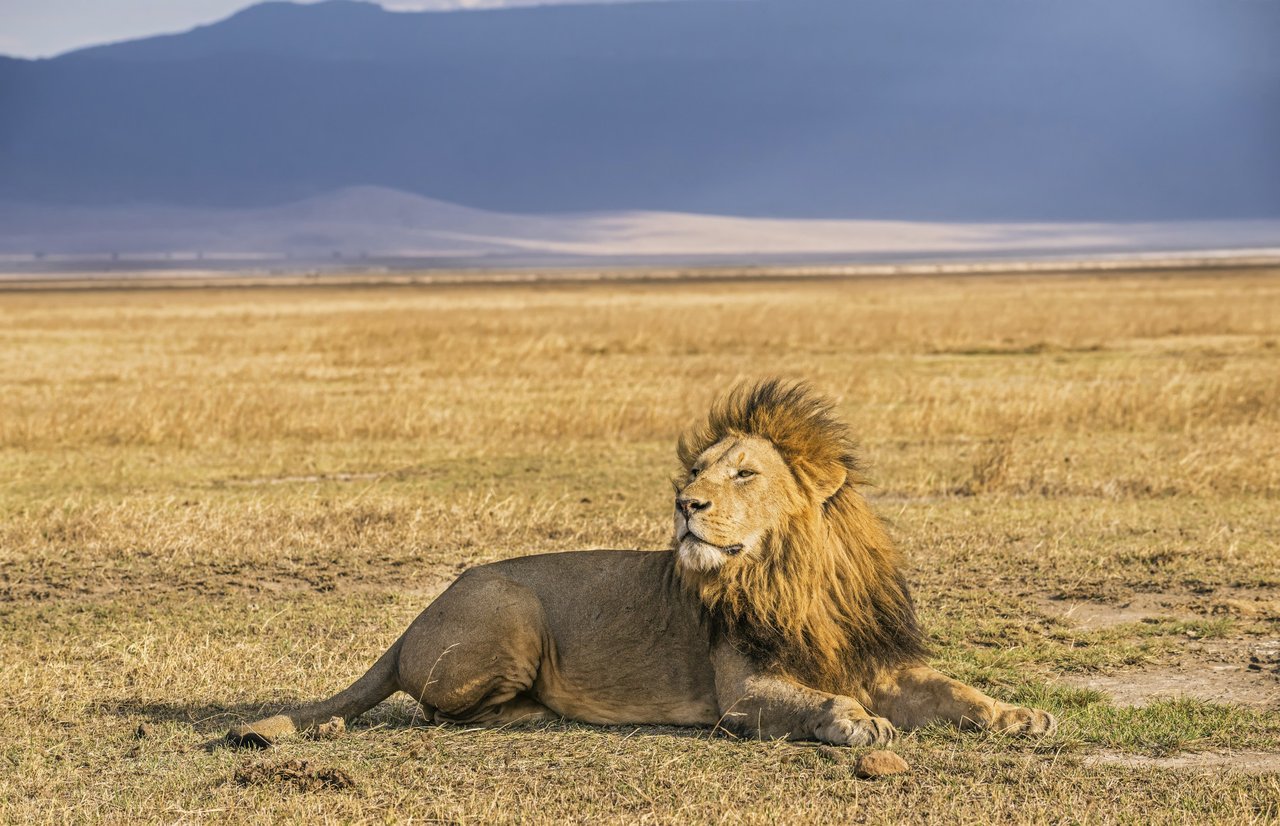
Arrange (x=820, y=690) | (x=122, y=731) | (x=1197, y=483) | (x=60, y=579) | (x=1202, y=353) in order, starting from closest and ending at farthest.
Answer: (x=820, y=690) < (x=122, y=731) < (x=60, y=579) < (x=1197, y=483) < (x=1202, y=353)

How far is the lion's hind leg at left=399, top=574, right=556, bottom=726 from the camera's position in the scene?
690 cm

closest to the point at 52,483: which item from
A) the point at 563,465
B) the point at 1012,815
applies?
the point at 563,465

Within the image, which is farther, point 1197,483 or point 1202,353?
point 1202,353

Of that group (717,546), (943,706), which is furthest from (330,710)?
(943,706)

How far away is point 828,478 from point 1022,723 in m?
1.24

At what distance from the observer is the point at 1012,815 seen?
5645 mm

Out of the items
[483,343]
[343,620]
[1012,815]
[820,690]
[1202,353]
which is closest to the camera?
[1012,815]

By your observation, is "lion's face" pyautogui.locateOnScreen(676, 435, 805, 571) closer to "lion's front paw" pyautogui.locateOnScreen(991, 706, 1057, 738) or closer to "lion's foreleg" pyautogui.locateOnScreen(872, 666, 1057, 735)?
"lion's foreleg" pyautogui.locateOnScreen(872, 666, 1057, 735)

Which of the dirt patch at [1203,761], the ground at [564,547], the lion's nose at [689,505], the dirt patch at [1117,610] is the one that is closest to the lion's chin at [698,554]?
the lion's nose at [689,505]

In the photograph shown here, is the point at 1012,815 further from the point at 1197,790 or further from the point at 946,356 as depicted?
the point at 946,356

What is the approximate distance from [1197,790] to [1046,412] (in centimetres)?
1294

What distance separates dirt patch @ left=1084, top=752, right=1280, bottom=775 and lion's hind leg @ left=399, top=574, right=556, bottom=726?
2354mm

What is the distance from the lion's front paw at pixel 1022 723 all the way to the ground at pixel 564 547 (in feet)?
0.30

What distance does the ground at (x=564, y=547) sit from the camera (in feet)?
19.8
